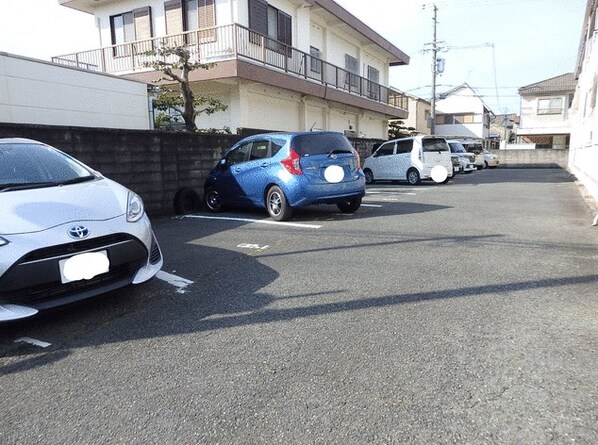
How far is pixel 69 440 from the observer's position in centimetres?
193

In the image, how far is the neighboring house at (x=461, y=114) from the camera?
47.9 meters

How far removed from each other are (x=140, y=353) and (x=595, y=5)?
19127mm

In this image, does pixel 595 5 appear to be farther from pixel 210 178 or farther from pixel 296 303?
pixel 296 303

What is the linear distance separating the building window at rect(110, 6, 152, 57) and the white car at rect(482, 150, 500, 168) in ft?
67.3

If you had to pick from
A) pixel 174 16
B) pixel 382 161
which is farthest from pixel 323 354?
pixel 174 16

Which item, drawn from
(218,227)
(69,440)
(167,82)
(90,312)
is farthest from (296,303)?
(167,82)

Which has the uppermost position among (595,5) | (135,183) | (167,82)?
(595,5)

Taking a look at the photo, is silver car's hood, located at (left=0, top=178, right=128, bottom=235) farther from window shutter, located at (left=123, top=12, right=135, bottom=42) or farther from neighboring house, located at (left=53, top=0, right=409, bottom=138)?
window shutter, located at (left=123, top=12, right=135, bottom=42)

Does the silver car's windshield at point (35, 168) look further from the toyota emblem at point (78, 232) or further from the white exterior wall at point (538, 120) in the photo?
the white exterior wall at point (538, 120)

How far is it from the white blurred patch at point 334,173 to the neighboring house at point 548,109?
108 ft

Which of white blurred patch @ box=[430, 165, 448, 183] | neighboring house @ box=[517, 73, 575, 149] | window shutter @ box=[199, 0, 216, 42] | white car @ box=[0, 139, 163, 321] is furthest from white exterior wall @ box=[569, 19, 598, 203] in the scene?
neighboring house @ box=[517, 73, 575, 149]

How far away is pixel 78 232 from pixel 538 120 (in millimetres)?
38753

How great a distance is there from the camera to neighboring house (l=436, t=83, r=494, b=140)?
47938 mm

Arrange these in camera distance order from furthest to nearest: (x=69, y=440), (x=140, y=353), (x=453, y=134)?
(x=453, y=134), (x=140, y=353), (x=69, y=440)
